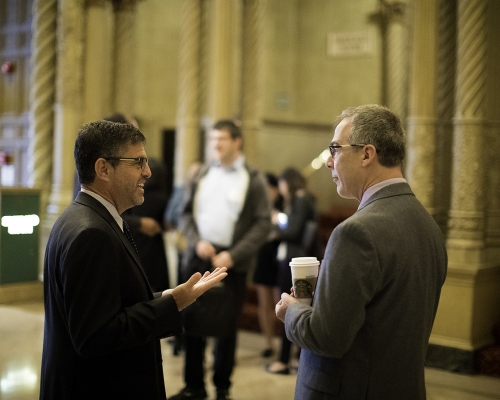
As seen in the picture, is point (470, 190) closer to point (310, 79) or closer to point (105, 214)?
point (105, 214)

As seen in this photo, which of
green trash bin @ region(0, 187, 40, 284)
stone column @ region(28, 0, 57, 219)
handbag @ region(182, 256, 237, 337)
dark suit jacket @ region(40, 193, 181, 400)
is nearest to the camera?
dark suit jacket @ region(40, 193, 181, 400)

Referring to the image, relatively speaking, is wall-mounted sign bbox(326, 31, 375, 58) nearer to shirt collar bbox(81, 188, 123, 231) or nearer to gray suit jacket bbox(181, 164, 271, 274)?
gray suit jacket bbox(181, 164, 271, 274)

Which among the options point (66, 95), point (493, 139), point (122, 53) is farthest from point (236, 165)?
point (122, 53)

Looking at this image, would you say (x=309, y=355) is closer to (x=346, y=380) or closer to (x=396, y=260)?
(x=346, y=380)

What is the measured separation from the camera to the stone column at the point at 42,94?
8148 millimetres

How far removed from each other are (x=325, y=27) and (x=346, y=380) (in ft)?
33.9

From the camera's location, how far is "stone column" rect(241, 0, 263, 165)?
8438mm

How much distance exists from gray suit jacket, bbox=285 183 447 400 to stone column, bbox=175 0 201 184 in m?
6.13

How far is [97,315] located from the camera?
185 centimetres

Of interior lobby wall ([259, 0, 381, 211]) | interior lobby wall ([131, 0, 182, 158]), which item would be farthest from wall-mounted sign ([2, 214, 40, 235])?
interior lobby wall ([259, 0, 381, 211])

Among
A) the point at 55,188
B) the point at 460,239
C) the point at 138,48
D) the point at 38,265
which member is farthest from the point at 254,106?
the point at 460,239

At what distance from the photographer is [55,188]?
807cm

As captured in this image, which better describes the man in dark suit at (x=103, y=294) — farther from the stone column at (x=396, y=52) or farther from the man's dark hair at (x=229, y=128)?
the stone column at (x=396, y=52)

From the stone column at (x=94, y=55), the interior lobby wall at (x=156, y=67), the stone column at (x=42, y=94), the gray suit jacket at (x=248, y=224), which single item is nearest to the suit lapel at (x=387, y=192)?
the gray suit jacket at (x=248, y=224)
